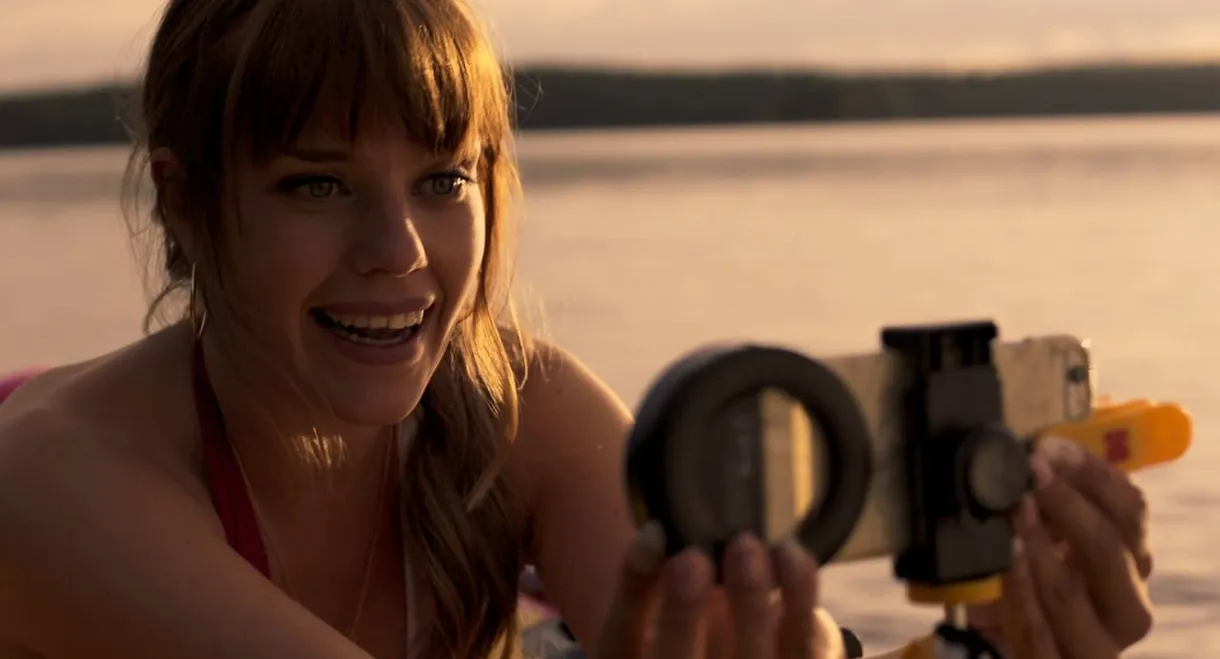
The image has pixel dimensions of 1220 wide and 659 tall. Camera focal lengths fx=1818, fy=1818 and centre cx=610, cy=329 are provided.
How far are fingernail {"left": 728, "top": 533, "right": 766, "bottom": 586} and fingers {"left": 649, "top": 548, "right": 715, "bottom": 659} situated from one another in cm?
2

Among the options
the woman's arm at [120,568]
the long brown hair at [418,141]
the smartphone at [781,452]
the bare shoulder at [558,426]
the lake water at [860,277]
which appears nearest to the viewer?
the smartphone at [781,452]

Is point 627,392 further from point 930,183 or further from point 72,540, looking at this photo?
point 930,183

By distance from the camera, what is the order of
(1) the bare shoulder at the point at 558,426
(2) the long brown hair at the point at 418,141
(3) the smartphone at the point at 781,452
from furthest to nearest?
(1) the bare shoulder at the point at 558,426, (2) the long brown hair at the point at 418,141, (3) the smartphone at the point at 781,452

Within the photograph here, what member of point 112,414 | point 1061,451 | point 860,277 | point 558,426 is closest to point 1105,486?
point 1061,451

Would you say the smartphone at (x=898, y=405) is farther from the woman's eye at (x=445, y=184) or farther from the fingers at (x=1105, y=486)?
the woman's eye at (x=445, y=184)

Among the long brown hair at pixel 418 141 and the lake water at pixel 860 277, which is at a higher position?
the long brown hair at pixel 418 141

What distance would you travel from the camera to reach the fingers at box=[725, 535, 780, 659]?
1137mm

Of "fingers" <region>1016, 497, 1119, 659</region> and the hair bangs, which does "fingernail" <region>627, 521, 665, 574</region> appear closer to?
"fingers" <region>1016, 497, 1119, 659</region>

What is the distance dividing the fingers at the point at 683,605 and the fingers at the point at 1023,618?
263 mm

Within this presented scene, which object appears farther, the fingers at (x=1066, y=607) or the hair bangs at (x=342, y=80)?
the hair bangs at (x=342, y=80)

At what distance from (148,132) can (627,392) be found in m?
3.38

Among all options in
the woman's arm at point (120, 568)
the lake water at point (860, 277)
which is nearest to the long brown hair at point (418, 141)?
the woman's arm at point (120, 568)

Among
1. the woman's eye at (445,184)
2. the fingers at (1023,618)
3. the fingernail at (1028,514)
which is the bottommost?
the fingers at (1023,618)

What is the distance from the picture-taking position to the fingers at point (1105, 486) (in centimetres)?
129
